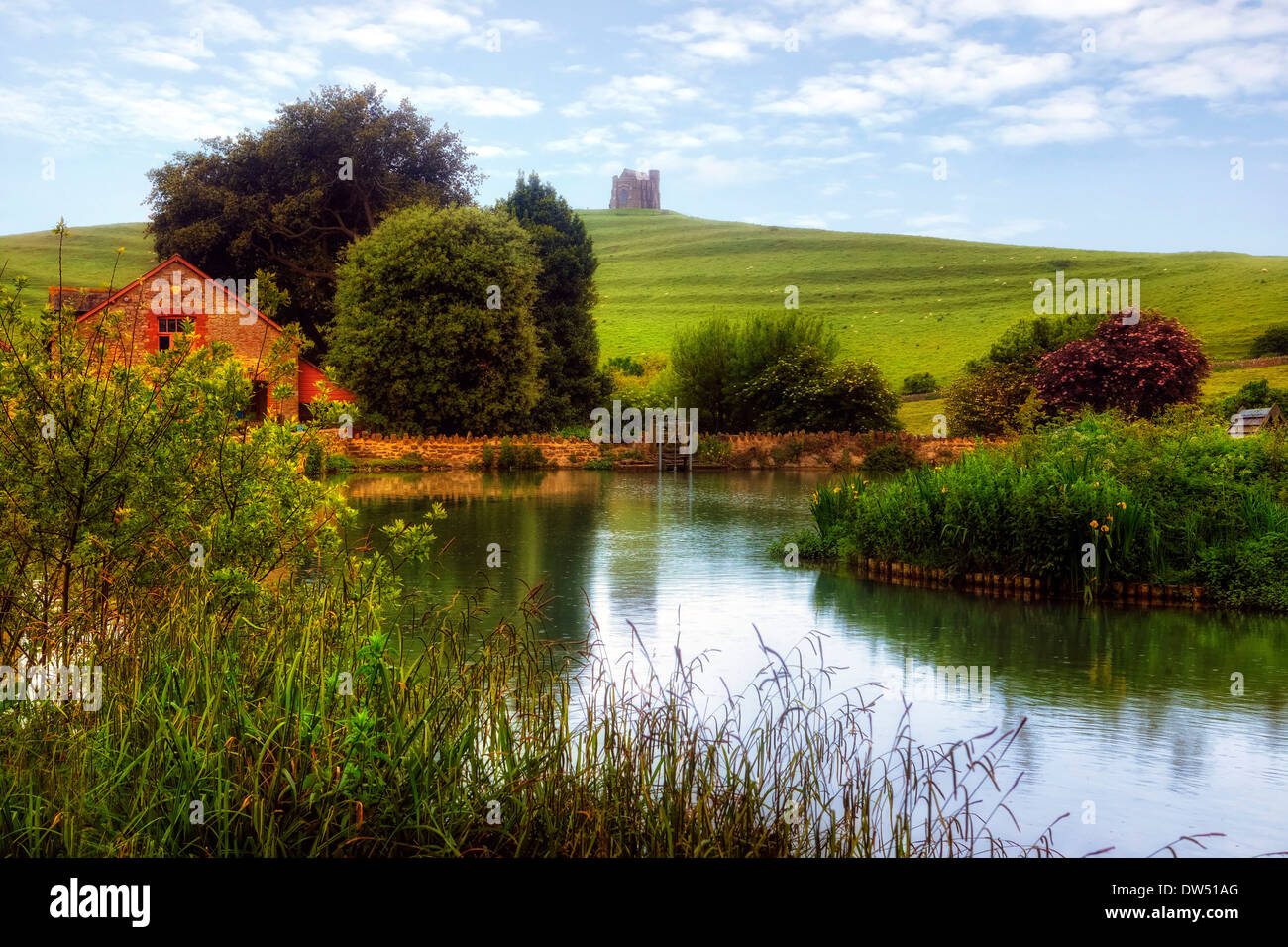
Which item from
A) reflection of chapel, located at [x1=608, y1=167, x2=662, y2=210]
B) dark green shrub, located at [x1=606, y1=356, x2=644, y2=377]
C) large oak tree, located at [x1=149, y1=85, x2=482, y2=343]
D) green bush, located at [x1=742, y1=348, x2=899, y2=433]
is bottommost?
green bush, located at [x1=742, y1=348, x2=899, y2=433]

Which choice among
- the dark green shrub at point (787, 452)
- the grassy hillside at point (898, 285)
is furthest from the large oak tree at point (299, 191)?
the grassy hillside at point (898, 285)

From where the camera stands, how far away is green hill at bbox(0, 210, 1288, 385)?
72688 mm

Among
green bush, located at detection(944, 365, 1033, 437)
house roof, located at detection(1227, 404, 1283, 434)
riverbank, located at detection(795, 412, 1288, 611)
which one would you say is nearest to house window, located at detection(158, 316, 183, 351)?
green bush, located at detection(944, 365, 1033, 437)

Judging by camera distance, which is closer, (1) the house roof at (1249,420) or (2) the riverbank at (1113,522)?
(2) the riverbank at (1113,522)

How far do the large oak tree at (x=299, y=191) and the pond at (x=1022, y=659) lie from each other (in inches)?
1295

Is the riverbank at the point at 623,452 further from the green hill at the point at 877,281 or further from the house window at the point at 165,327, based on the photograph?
the green hill at the point at 877,281

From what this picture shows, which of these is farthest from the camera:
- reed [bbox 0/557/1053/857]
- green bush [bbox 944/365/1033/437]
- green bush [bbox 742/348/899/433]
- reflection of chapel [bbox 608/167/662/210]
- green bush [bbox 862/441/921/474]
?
reflection of chapel [bbox 608/167/662/210]

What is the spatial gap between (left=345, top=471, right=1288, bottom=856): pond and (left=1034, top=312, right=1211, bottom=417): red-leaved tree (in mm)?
23630

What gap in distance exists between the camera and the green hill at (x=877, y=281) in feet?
238

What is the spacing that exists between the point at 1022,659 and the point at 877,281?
8774 centimetres

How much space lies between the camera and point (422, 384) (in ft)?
119

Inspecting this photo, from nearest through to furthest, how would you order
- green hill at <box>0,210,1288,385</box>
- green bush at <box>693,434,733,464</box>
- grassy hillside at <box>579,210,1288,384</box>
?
green bush at <box>693,434,733,464</box> → grassy hillside at <box>579,210,1288,384</box> → green hill at <box>0,210,1288,385</box>

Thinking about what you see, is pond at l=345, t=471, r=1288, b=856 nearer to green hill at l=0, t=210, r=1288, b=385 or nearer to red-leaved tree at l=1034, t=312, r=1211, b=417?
red-leaved tree at l=1034, t=312, r=1211, b=417

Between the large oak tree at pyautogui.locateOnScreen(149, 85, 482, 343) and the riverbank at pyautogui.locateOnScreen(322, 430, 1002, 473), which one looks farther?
the large oak tree at pyautogui.locateOnScreen(149, 85, 482, 343)
